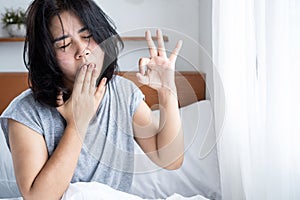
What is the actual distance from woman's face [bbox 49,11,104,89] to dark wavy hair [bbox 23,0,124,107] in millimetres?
10

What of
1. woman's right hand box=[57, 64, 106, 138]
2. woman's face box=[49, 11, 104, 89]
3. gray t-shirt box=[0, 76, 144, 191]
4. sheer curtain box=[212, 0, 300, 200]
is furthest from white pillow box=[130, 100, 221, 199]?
woman's face box=[49, 11, 104, 89]

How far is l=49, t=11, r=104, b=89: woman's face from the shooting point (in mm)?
954

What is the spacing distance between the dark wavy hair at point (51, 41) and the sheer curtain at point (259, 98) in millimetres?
282

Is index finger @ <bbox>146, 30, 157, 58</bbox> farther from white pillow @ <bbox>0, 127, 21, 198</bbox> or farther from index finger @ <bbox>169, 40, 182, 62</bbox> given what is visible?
white pillow @ <bbox>0, 127, 21, 198</bbox>

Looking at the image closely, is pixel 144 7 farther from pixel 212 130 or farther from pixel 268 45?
pixel 212 130

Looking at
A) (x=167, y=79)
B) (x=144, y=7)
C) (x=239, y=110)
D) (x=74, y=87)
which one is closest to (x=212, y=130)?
(x=167, y=79)

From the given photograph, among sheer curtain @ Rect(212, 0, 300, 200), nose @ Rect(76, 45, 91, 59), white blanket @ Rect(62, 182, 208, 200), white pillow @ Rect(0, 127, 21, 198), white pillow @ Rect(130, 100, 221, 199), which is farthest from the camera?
white pillow @ Rect(0, 127, 21, 198)

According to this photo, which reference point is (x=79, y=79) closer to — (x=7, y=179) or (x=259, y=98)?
(x=259, y=98)

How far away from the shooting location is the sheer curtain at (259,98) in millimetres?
1234

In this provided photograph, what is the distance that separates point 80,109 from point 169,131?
18 centimetres

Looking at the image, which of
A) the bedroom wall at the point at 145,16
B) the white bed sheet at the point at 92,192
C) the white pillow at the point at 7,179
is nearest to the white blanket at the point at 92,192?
the white bed sheet at the point at 92,192

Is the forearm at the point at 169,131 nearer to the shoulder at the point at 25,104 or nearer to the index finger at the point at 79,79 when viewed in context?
the index finger at the point at 79,79

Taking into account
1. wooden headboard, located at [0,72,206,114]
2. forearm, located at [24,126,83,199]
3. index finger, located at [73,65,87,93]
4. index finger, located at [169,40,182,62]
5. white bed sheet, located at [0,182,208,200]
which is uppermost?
index finger, located at [169,40,182,62]

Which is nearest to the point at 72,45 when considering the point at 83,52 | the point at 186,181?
the point at 83,52
